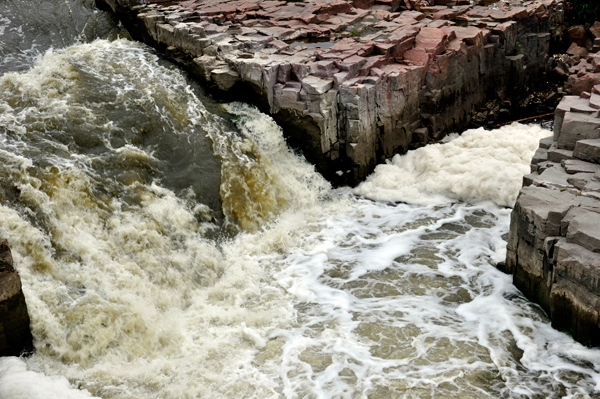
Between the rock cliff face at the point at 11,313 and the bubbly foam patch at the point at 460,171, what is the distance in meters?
6.42

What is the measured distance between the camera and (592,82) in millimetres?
12578

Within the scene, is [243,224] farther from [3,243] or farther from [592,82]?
[592,82]

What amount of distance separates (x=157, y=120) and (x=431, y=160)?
5.22 meters

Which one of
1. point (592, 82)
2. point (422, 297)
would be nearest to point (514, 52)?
point (592, 82)

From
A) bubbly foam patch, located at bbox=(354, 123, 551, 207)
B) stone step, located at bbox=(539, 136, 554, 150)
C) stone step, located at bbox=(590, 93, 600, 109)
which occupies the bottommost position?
bubbly foam patch, located at bbox=(354, 123, 551, 207)

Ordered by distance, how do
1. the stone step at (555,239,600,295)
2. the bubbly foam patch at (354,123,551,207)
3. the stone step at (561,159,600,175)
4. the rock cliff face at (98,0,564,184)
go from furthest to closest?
the rock cliff face at (98,0,564,184)
the bubbly foam patch at (354,123,551,207)
the stone step at (561,159,600,175)
the stone step at (555,239,600,295)

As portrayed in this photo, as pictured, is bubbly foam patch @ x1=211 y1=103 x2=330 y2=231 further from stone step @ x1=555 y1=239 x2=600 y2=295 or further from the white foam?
stone step @ x1=555 y1=239 x2=600 y2=295

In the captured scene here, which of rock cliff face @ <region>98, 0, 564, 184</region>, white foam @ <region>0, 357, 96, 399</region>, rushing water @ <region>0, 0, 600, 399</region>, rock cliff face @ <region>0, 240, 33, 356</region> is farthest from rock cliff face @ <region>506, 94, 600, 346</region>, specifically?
rock cliff face @ <region>0, 240, 33, 356</region>

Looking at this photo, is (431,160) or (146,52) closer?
(431,160)

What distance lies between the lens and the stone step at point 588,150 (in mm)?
8672

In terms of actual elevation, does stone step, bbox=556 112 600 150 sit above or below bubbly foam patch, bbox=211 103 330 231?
above

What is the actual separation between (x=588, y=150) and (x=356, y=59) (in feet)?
15.1

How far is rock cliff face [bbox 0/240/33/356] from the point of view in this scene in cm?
655

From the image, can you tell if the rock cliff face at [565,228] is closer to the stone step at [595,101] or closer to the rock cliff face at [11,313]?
the stone step at [595,101]
